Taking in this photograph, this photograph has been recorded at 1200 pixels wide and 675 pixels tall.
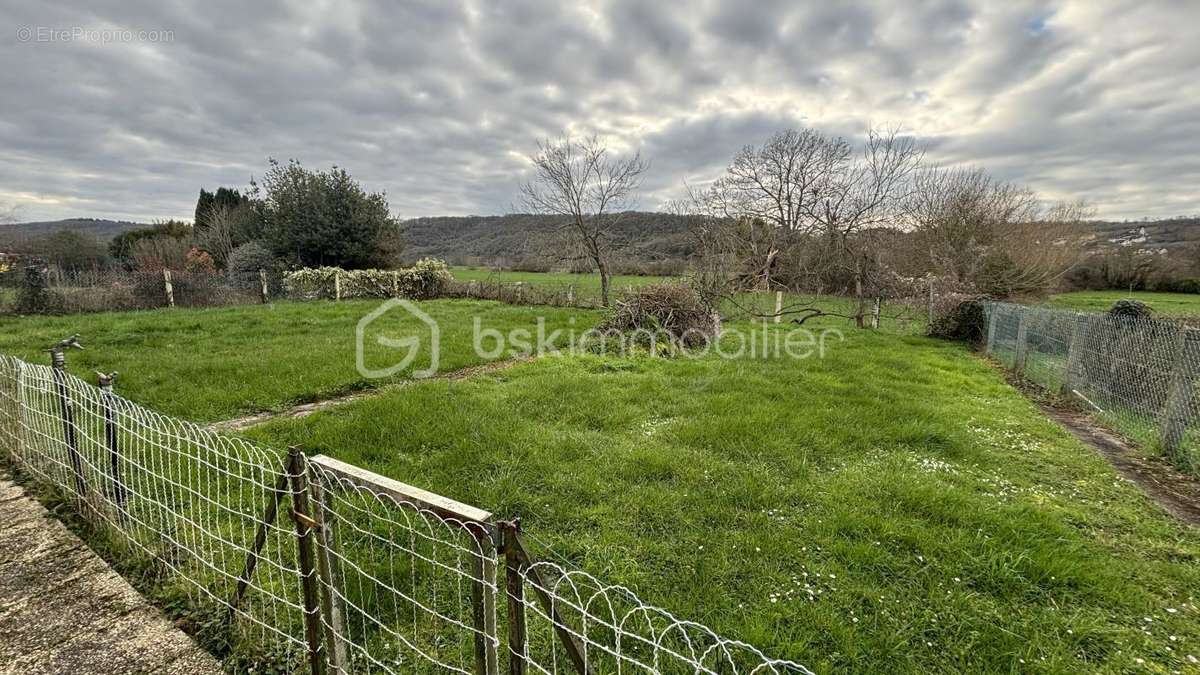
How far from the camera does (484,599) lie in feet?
4.41

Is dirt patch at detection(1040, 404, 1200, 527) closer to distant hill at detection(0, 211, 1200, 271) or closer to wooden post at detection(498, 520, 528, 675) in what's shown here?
wooden post at detection(498, 520, 528, 675)

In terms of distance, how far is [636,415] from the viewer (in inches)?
202

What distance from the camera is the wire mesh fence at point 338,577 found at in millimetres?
1345

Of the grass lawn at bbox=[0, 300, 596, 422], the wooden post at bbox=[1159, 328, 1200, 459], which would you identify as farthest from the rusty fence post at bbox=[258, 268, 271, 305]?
the wooden post at bbox=[1159, 328, 1200, 459]

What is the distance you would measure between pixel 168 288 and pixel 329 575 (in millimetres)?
16068

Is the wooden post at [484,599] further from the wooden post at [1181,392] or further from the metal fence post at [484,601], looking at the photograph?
the wooden post at [1181,392]

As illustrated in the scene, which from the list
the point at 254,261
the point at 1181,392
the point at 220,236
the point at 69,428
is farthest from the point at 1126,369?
the point at 220,236

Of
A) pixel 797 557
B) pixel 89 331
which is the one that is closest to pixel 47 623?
pixel 797 557

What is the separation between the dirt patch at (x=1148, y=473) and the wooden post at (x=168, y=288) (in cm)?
1880

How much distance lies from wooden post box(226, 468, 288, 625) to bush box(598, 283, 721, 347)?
24.2ft

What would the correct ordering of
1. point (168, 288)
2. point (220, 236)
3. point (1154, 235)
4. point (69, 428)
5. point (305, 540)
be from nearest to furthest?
1. point (305, 540)
2. point (69, 428)
3. point (168, 288)
4. point (220, 236)
5. point (1154, 235)

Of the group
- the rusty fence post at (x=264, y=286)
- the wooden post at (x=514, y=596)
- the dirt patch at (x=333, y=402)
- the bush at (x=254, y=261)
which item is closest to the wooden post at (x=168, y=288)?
the rusty fence post at (x=264, y=286)

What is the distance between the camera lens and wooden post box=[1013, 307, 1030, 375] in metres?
7.89

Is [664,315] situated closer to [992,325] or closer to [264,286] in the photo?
[992,325]
